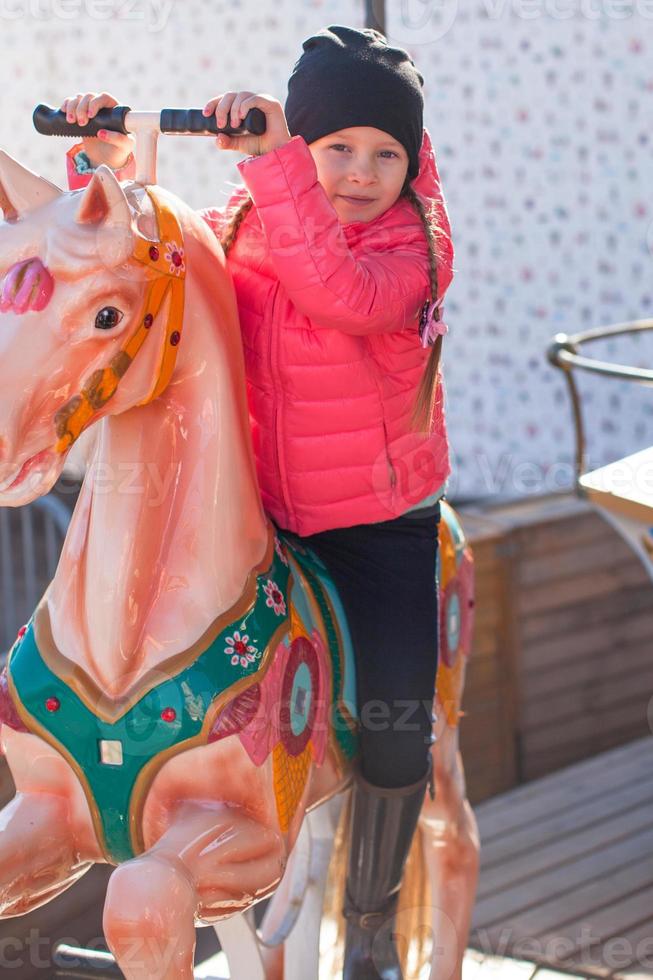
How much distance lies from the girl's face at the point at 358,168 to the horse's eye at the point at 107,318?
43 cm

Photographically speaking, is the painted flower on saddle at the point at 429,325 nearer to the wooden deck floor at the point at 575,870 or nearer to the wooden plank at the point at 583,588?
the wooden deck floor at the point at 575,870

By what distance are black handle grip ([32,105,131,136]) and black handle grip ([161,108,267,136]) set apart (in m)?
0.08

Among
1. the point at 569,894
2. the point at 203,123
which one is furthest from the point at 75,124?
the point at 569,894

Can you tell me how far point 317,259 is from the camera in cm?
155

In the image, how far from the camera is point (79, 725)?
1533 mm

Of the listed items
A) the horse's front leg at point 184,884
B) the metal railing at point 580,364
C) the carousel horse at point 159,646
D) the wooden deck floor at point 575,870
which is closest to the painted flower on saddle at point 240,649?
the carousel horse at point 159,646

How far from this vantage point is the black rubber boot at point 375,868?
1.86 metres

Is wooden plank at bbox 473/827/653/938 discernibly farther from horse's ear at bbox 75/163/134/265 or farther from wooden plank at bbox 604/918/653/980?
horse's ear at bbox 75/163/134/265

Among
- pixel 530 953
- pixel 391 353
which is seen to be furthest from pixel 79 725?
pixel 530 953

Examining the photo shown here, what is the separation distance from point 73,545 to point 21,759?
25 centimetres

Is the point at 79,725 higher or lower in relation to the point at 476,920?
higher

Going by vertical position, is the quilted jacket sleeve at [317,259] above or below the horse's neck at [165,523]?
above

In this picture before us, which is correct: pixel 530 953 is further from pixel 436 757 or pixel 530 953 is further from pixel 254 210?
pixel 254 210

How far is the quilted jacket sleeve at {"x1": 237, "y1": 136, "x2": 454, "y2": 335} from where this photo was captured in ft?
4.96
